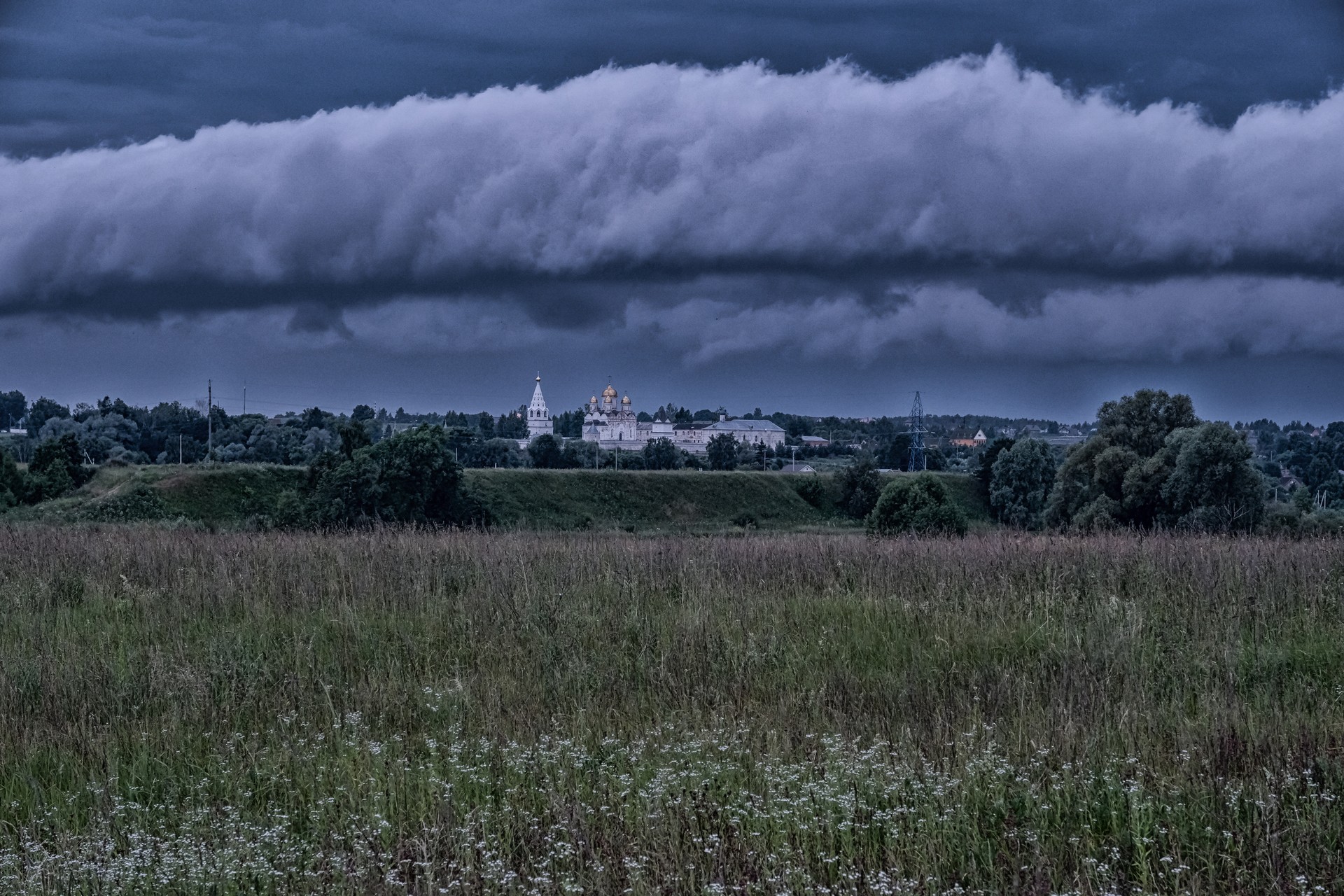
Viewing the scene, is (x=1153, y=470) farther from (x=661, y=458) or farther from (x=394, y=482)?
(x=661, y=458)

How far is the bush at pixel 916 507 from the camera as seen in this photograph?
2195 inches

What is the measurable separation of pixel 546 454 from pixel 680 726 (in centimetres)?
12454

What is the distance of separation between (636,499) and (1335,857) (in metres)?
99.3

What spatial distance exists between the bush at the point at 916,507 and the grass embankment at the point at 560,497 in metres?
7.34

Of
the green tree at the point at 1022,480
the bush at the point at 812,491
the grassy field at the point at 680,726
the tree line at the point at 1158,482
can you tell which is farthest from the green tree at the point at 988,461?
the grassy field at the point at 680,726

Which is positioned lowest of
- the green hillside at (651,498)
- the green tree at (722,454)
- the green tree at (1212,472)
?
the green hillside at (651,498)

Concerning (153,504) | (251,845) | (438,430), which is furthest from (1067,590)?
(153,504)

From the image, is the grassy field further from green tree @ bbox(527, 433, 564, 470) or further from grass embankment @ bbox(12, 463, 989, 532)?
green tree @ bbox(527, 433, 564, 470)

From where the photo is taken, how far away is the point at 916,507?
2318 inches

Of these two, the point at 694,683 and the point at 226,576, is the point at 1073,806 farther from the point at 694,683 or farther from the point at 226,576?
the point at 226,576

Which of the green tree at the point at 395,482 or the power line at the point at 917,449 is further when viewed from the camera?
the power line at the point at 917,449

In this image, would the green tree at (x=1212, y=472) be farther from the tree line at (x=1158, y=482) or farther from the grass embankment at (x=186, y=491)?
the grass embankment at (x=186, y=491)

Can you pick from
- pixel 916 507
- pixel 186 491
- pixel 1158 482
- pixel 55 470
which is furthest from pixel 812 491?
pixel 55 470

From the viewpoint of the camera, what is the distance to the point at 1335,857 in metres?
4.11
